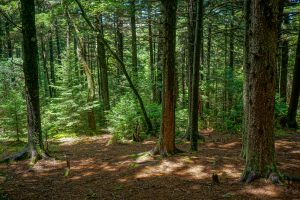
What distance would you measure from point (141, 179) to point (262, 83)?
3480 mm

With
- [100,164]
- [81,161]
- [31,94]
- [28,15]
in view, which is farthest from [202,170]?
[28,15]

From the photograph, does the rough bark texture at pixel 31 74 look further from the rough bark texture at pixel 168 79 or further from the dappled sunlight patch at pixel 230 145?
the dappled sunlight patch at pixel 230 145

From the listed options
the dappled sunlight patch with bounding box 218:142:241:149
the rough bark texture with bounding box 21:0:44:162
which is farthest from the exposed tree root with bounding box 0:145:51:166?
the dappled sunlight patch with bounding box 218:142:241:149

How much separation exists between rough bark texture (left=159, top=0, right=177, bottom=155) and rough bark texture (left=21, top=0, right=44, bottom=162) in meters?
3.92

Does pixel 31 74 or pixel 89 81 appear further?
pixel 89 81

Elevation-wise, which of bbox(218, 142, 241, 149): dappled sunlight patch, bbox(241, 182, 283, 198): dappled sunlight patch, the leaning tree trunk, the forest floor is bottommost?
bbox(218, 142, 241, 149): dappled sunlight patch

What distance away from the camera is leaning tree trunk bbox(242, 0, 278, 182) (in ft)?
17.1

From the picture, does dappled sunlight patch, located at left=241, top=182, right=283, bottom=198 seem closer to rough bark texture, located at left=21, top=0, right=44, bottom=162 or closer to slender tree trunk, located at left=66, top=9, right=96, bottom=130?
rough bark texture, located at left=21, top=0, right=44, bottom=162

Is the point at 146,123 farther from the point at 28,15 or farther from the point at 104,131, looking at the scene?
the point at 28,15

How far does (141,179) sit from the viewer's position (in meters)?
6.73

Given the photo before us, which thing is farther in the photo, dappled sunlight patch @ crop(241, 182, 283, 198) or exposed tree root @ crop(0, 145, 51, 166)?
exposed tree root @ crop(0, 145, 51, 166)

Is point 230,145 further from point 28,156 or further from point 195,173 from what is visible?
point 28,156

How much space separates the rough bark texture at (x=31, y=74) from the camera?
28.7 feet

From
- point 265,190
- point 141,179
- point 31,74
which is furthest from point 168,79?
point 31,74
